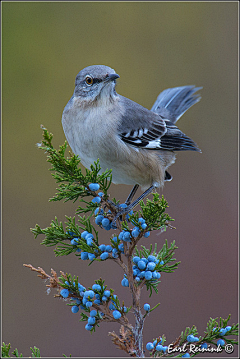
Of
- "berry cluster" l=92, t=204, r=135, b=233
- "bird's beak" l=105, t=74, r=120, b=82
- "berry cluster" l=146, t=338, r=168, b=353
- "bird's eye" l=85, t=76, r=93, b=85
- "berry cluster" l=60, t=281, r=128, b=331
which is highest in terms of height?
"bird's eye" l=85, t=76, r=93, b=85

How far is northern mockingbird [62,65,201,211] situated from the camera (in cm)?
295

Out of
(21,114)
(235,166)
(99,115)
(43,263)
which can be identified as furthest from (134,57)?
(43,263)

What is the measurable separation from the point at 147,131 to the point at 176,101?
109 cm

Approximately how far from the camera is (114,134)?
303 centimetres

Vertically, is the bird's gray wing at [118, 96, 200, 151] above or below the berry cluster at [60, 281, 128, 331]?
above

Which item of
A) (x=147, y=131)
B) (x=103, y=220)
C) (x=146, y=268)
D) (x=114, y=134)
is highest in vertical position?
(x=147, y=131)

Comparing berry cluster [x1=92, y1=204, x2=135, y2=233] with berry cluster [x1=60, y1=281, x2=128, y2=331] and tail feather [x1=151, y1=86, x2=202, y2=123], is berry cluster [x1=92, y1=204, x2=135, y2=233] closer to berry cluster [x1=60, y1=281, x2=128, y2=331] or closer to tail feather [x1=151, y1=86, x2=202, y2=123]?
berry cluster [x1=60, y1=281, x2=128, y2=331]

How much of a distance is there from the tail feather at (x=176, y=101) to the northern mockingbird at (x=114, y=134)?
779 mm

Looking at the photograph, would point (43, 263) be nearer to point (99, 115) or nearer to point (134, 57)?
point (99, 115)

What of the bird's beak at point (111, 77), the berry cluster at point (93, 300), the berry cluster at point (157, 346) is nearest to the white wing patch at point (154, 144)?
the bird's beak at point (111, 77)

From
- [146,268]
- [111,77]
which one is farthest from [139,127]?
[146,268]

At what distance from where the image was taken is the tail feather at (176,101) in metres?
4.29

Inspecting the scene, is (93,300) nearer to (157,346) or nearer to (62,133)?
(157,346)

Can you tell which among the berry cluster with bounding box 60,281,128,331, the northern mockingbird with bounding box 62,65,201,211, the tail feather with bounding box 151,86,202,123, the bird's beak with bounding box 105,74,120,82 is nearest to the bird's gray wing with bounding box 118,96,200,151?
the northern mockingbird with bounding box 62,65,201,211
